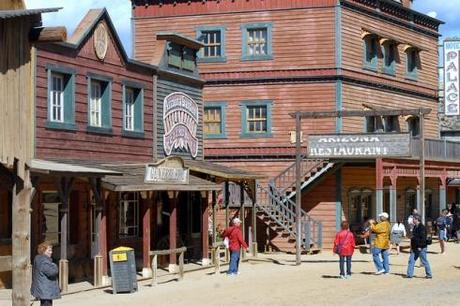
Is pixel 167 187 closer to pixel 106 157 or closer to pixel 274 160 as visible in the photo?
pixel 106 157

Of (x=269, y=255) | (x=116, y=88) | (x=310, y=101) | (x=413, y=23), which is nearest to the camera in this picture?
(x=116, y=88)

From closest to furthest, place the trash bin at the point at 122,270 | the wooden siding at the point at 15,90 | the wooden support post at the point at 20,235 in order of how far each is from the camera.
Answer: the wooden siding at the point at 15,90
the wooden support post at the point at 20,235
the trash bin at the point at 122,270

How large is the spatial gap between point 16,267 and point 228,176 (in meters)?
12.6

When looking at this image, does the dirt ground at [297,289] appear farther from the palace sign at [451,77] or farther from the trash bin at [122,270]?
the palace sign at [451,77]

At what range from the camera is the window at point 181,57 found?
30.6 meters

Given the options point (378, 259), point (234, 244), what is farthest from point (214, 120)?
point (378, 259)

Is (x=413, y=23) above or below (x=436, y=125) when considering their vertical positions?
above

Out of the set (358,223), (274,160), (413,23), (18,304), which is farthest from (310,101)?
(18,304)

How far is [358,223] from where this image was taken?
130 feet

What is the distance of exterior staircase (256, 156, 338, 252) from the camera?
1416 inches

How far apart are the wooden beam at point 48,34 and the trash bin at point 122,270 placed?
585 centimetres

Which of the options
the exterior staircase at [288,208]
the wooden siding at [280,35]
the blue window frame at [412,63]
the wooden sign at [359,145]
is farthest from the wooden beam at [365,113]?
the blue window frame at [412,63]

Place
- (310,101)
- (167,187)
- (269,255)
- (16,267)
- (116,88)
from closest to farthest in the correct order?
(16,267)
(167,187)
(116,88)
(269,255)
(310,101)

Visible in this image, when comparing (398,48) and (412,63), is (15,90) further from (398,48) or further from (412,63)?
(412,63)
